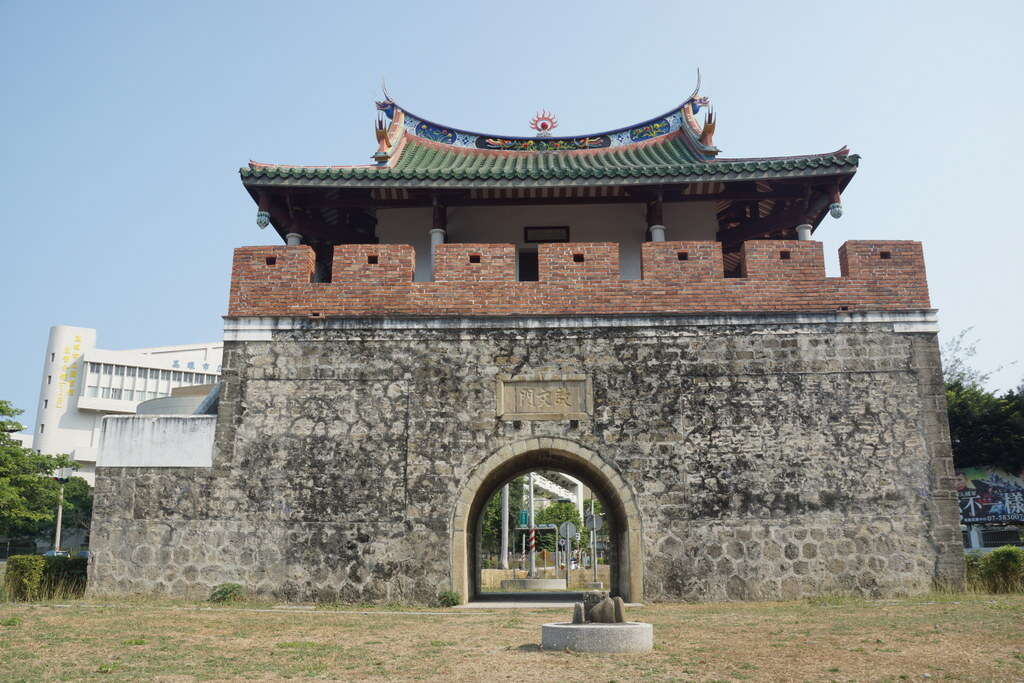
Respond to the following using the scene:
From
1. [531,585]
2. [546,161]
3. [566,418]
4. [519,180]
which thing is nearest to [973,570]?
[566,418]

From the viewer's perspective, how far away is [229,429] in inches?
390

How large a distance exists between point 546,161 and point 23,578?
996 cm

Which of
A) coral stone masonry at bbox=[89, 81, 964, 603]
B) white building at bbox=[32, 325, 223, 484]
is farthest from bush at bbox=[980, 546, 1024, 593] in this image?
white building at bbox=[32, 325, 223, 484]

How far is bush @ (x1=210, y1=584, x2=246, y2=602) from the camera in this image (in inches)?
366

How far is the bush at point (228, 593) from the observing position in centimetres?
930

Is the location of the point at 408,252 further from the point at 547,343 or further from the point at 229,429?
the point at 229,429

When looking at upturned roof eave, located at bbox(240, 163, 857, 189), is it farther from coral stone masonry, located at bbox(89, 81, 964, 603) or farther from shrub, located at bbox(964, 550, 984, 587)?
shrub, located at bbox(964, 550, 984, 587)

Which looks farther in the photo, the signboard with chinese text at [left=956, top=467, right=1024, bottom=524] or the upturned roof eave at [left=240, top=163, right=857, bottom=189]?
the signboard with chinese text at [left=956, top=467, right=1024, bottom=524]

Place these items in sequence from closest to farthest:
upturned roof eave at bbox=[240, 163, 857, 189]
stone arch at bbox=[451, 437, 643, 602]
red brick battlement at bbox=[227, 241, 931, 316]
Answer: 1. stone arch at bbox=[451, 437, 643, 602]
2. red brick battlement at bbox=[227, 241, 931, 316]
3. upturned roof eave at bbox=[240, 163, 857, 189]

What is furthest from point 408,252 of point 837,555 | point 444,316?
point 837,555

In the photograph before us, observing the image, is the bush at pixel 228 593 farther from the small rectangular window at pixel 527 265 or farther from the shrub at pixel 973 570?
the shrub at pixel 973 570

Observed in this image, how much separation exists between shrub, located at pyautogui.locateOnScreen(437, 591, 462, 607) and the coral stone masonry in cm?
8

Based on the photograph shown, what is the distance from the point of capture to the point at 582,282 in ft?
33.5

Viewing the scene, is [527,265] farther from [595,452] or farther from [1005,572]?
[1005,572]
